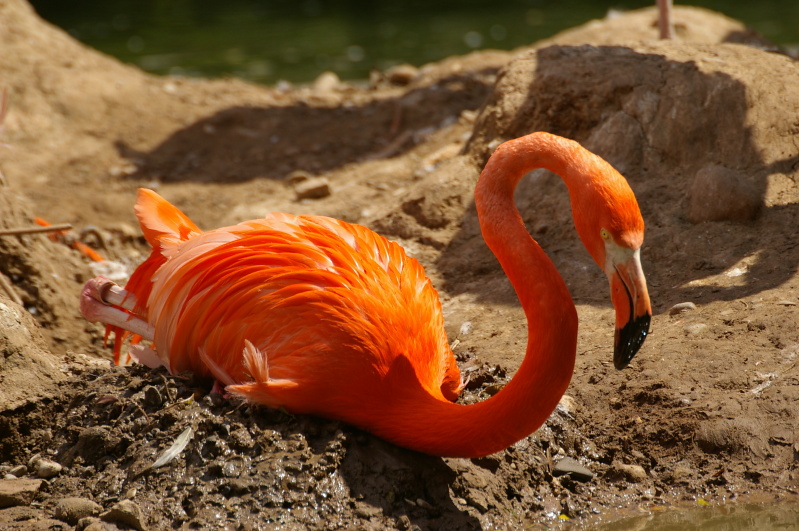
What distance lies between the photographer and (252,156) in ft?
27.3

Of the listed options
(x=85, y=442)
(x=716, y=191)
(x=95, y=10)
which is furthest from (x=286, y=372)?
(x=95, y=10)

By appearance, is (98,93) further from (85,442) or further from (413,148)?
(85,442)

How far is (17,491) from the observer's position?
3207mm

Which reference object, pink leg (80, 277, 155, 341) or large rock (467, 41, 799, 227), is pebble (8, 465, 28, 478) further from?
large rock (467, 41, 799, 227)

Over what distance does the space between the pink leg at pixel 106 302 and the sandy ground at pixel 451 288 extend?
0.26m

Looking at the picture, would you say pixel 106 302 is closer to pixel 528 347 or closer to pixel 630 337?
pixel 528 347

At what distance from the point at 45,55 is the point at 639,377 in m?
7.37

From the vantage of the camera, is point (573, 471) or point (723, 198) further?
point (723, 198)

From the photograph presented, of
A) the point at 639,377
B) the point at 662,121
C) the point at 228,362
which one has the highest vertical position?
the point at 662,121

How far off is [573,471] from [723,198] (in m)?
2.15

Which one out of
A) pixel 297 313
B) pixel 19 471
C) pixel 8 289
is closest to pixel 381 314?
pixel 297 313

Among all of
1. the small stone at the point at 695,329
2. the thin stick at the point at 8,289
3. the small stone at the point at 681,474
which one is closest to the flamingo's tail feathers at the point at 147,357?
the thin stick at the point at 8,289

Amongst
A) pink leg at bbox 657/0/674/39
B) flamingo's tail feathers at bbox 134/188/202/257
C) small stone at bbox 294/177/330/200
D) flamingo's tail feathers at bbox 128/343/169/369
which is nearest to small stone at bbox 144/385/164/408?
flamingo's tail feathers at bbox 128/343/169/369

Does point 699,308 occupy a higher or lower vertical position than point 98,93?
lower
